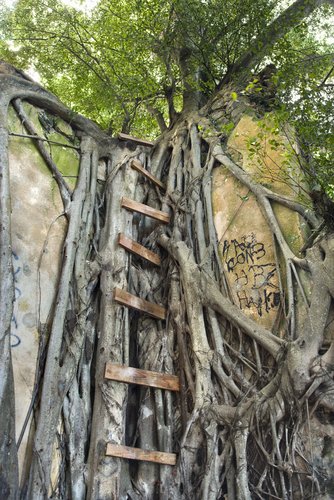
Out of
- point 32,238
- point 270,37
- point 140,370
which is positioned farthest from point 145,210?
point 270,37

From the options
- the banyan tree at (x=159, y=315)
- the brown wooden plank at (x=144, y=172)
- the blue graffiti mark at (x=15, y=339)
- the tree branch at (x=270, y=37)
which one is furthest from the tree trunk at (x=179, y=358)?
the tree branch at (x=270, y=37)

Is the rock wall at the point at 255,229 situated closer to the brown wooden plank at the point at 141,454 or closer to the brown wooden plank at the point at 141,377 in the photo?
the brown wooden plank at the point at 141,377

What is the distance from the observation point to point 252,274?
499 cm

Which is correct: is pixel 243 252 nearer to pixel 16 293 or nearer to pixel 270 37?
pixel 16 293

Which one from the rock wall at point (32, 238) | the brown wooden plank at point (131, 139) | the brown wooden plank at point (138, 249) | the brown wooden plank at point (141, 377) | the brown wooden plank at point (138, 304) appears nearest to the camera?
the rock wall at point (32, 238)

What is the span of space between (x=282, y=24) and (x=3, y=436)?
240 inches

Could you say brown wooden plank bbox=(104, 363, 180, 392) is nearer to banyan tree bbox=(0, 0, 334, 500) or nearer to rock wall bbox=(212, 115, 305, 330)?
banyan tree bbox=(0, 0, 334, 500)

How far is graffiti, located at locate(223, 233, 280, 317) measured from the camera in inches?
188

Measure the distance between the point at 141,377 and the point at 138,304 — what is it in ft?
2.50

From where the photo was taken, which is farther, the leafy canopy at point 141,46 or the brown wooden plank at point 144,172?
the leafy canopy at point 141,46

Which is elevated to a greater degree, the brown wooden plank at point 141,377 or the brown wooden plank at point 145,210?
the brown wooden plank at point 145,210

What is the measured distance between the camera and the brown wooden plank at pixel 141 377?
4480 millimetres

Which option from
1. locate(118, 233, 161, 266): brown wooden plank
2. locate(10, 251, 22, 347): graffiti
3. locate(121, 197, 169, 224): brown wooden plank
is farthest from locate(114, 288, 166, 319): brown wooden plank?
locate(121, 197, 169, 224): brown wooden plank

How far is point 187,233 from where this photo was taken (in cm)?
566
